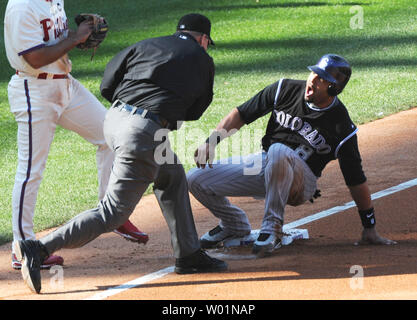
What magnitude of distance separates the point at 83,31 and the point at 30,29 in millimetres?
403

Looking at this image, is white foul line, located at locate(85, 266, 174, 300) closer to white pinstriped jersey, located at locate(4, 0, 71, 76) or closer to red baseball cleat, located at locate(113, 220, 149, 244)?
red baseball cleat, located at locate(113, 220, 149, 244)

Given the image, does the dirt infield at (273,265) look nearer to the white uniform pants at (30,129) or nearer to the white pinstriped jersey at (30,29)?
the white uniform pants at (30,129)

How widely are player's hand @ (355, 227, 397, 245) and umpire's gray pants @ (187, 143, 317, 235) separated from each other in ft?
1.59

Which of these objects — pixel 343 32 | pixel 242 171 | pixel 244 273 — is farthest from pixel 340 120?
pixel 343 32

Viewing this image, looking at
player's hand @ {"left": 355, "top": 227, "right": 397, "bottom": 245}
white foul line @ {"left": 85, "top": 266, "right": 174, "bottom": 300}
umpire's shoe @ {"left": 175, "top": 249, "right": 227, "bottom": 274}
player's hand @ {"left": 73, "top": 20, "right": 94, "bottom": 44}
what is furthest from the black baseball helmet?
white foul line @ {"left": 85, "top": 266, "right": 174, "bottom": 300}

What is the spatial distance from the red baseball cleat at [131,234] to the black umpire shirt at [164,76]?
115cm

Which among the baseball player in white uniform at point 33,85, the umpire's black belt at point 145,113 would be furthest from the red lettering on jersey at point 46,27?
the umpire's black belt at point 145,113

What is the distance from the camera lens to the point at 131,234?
6086 millimetres

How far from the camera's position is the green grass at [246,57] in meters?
8.66

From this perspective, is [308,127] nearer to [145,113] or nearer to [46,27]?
[145,113]

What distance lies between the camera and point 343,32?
15344 millimetres

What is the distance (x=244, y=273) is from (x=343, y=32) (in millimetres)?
10651

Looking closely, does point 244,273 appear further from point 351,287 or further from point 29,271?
point 29,271
